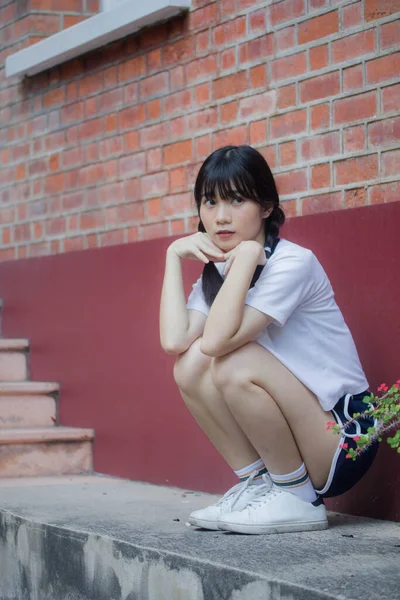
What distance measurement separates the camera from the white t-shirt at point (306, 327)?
9.87 feet

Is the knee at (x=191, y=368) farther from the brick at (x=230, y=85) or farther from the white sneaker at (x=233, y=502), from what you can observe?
the brick at (x=230, y=85)

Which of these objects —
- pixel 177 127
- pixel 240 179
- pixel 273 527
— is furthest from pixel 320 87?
pixel 273 527

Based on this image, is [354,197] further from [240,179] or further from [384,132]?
[240,179]

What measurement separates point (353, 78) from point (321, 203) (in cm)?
43

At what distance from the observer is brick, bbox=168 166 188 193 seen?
4402mm

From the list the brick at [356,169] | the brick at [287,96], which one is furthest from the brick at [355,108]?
the brick at [287,96]

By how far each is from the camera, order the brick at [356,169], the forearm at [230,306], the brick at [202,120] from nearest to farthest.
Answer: the forearm at [230,306] < the brick at [356,169] < the brick at [202,120]

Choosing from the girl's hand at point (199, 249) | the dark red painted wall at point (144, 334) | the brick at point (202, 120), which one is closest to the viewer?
the girl's hand at point (199, 249)

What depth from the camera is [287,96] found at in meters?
3.82

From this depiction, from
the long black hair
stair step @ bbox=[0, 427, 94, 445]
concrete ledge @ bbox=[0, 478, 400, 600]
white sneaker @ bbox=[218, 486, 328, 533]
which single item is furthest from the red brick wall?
concrete ledge @ bbox=[0, 478, 400, 600]

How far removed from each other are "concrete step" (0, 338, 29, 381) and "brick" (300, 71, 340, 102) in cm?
229

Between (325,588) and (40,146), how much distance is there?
3.63 m

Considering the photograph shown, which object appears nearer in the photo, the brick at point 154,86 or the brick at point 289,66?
the brick at point 289,66

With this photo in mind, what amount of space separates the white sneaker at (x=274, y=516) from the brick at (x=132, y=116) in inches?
85.0
